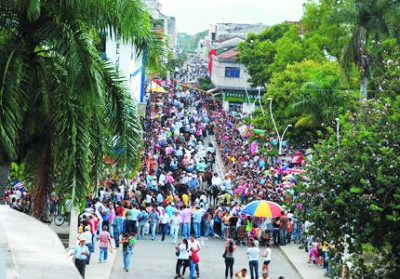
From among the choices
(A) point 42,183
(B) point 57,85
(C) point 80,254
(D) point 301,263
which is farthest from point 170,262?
(B) point 57,85

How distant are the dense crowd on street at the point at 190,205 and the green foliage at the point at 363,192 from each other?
98 centimetres

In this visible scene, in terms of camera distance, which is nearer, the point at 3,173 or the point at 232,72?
the point at 3,173

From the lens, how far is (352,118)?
19.2 m

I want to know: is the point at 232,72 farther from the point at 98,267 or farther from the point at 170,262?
the point at 98,267

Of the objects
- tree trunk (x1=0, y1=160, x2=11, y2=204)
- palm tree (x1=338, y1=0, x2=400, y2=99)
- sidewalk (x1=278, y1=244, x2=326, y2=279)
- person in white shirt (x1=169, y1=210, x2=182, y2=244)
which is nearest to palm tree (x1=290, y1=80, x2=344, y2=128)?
palm tree (x1=338, y1=0, x2=400, y2=99)

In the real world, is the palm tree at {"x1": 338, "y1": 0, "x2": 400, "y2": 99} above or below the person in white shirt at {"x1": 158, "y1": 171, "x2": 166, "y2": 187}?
above

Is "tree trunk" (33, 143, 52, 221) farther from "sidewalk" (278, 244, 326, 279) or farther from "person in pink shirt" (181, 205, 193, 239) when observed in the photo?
"person in pink shirt" (181, 205, 193, 239)

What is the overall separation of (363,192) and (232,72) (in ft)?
274

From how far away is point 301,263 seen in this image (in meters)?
27.0

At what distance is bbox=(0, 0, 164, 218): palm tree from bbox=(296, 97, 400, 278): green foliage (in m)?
4.24

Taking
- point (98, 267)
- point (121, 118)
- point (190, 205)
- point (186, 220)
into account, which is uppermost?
point (121, 118)

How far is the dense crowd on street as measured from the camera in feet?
77.8

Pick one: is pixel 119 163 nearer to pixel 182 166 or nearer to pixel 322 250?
pixel 322 250

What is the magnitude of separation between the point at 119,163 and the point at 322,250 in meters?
11.0
